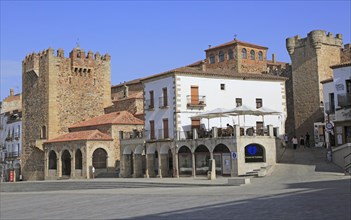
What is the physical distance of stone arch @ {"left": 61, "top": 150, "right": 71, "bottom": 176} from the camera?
49206mm

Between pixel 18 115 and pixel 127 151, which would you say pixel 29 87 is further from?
pixel 127 151

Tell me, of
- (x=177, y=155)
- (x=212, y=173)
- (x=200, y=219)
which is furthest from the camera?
(x=177, y=155)

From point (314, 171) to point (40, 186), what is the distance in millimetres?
22072

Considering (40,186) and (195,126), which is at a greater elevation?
(195,126)

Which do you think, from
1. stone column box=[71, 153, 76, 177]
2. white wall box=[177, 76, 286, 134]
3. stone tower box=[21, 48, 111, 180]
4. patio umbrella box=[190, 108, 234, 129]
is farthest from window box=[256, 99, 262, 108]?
stone tower box=[21, 48, 111, 180]

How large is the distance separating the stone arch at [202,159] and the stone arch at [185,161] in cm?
63

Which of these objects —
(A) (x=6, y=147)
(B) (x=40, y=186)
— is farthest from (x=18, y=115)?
(B) (x=40, y=186)

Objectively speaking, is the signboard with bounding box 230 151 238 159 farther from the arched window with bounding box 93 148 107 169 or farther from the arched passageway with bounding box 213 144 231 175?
the arched window with bounding box 93 148 107 169

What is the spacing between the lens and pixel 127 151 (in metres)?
41.4

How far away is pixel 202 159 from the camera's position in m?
34.7

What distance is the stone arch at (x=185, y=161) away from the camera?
3556 cm

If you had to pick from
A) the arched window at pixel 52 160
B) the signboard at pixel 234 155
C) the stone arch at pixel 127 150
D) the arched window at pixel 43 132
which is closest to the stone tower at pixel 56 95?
the arched window at pixel 43 132

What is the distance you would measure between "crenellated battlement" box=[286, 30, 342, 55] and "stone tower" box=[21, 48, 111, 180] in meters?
22.5

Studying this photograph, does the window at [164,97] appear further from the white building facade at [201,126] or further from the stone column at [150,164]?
the stone column at [150,164]
